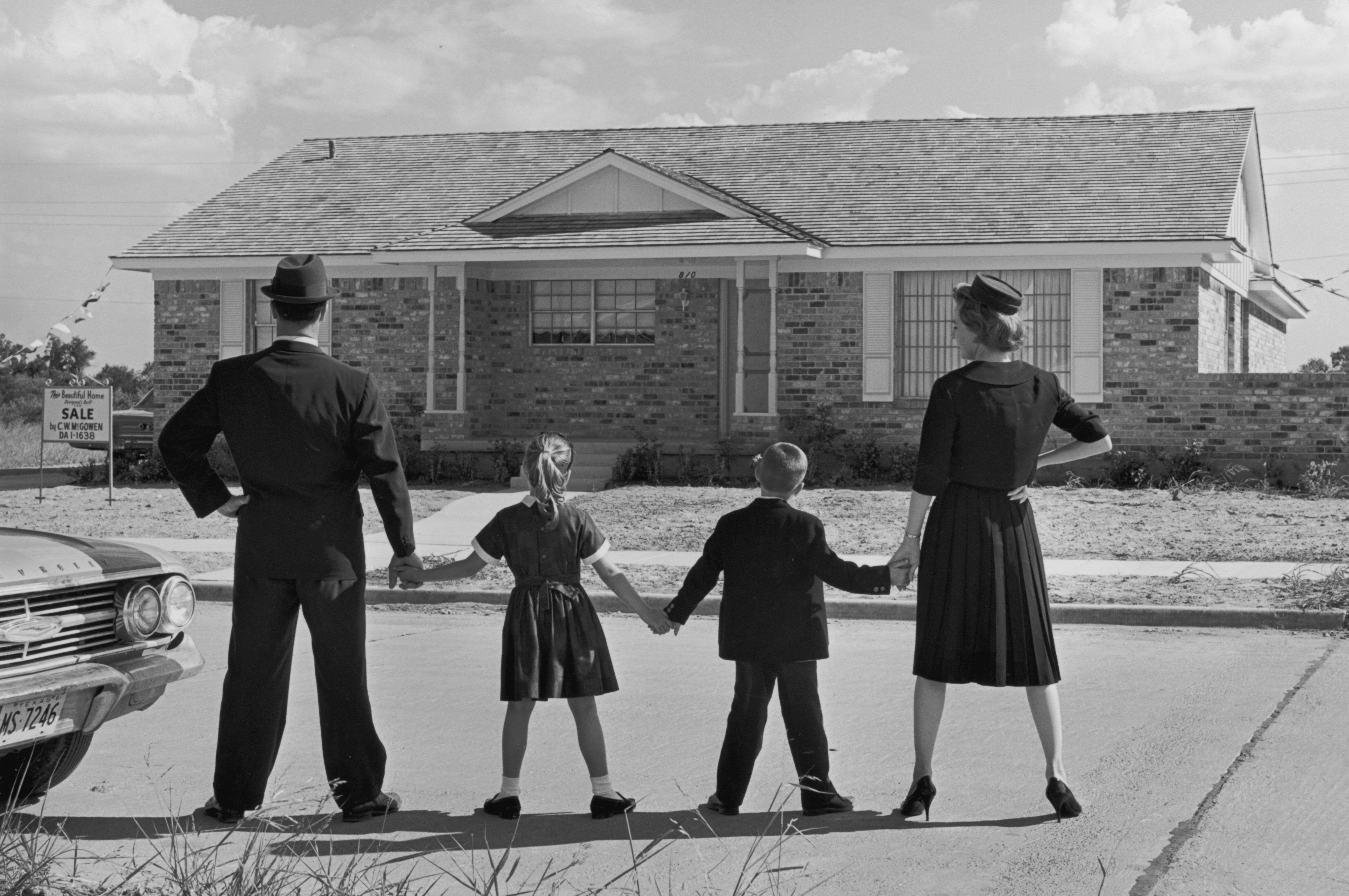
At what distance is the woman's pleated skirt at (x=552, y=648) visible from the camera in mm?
5621

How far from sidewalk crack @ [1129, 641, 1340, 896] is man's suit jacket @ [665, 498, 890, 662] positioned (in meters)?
1.26

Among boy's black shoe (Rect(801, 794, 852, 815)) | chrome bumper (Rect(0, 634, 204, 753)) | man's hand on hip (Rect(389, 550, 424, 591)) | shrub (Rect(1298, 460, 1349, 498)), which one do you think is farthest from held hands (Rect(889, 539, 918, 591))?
shrub (Rect(1298, 460, 1349, 498))

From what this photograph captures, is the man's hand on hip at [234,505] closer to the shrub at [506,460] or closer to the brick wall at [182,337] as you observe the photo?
the shrub at [506,460]

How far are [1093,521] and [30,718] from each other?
41.3 feet

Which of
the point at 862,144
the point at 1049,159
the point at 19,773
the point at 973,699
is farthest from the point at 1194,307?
the point at 19,773

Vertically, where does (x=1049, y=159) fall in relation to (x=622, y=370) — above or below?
above

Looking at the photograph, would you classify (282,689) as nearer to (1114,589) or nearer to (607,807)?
(607,807)

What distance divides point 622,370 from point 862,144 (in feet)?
17.4

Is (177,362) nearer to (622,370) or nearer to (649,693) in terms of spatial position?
(622,370)

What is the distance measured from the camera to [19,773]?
18.4 ft

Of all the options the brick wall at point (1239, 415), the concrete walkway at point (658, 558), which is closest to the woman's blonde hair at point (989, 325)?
the concrete walkway at point (658, 558)

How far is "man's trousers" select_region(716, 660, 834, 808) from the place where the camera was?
5.68 m

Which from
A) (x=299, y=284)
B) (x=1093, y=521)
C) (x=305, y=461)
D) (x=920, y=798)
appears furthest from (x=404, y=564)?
(x=1093, y=521)

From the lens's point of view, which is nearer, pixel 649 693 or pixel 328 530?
pixel 328 530
